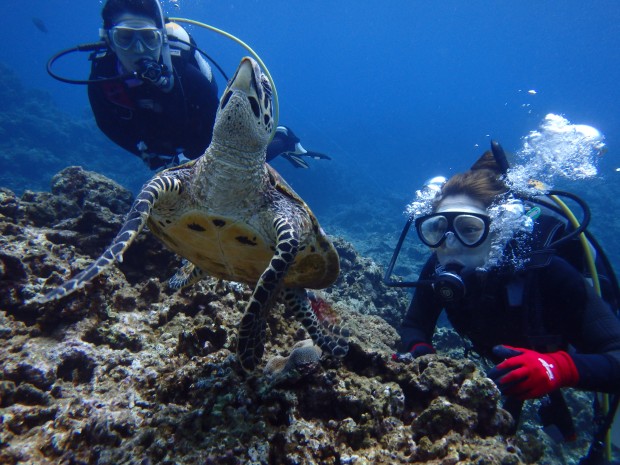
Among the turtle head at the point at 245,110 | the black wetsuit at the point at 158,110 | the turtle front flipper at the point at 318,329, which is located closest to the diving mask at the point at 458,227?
the turtle front flipper at the point at 318,329

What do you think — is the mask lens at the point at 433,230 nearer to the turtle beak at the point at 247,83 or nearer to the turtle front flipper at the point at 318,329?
the turtle front flipper at the point at 318,329

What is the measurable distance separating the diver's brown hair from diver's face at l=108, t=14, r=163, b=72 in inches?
214

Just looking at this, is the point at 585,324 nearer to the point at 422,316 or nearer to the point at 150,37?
the point at 422,316

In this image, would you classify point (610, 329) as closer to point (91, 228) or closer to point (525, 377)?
point (525, 377)

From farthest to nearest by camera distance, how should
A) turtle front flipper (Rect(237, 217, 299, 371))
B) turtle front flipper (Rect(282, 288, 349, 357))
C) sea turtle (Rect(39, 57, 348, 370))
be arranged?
1. turtle front flipper (Rect(282, 288, 349, 357))
2. sea turtle (Rect(39, 57, 348, 370))
3. turtle front flipper (Rect(237, 217, 299, 371))

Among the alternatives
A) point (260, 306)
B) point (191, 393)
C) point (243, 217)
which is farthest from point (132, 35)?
point (191, 393)

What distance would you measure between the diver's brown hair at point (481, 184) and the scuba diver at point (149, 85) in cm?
501

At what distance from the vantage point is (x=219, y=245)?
301cm

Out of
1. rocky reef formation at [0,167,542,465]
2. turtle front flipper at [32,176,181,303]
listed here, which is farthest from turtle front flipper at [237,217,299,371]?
turtle front flipper at [32,176,181,303]

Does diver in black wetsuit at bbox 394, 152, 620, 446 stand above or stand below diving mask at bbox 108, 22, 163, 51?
below

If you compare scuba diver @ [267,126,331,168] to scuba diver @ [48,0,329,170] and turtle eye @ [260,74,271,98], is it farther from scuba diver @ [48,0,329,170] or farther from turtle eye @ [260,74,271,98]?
turtle eye @ [260,74,271,98]

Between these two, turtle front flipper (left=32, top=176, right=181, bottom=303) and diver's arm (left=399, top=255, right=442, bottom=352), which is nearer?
turtle front flipper (left=32, top=176, right=181, bottom=303)

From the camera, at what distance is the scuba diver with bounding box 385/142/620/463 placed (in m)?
2.58

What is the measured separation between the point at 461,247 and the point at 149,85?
5.95 metres
